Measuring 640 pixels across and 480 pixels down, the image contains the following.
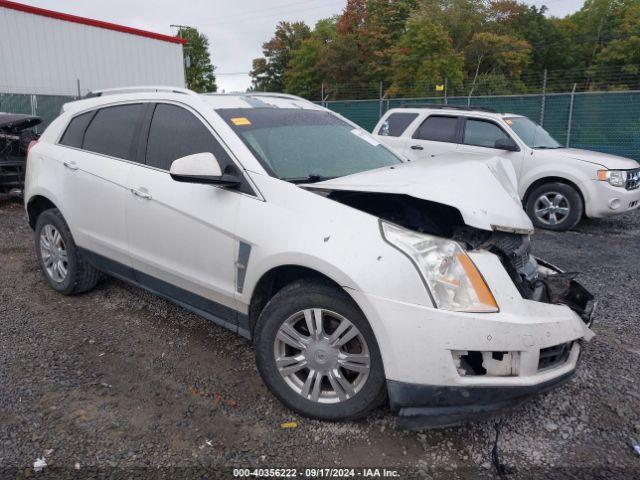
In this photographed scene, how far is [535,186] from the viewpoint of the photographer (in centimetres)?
803

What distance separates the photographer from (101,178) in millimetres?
3854

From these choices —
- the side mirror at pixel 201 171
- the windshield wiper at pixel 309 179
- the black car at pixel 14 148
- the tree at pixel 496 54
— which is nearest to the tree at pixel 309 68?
the tree at pixel 496 54

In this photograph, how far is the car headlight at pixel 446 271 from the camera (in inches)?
93.0

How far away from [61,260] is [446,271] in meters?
3.48

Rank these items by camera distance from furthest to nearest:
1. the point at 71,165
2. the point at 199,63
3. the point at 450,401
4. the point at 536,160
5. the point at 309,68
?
the point at 199,63
the point at 309,68
the point at 536,160
the point at 71,165
the point at 450,401

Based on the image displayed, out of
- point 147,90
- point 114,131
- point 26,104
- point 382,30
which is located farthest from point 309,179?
point 382,30

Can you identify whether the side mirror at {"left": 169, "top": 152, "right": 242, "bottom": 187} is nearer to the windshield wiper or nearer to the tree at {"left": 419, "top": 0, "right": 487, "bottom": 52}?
the windshield wiper

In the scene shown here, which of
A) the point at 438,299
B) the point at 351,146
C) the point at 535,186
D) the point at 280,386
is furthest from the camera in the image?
the point at 535,186

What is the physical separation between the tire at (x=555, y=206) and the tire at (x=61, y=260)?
6.34 m

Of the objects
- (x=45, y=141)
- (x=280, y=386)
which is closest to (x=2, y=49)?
(x=45, y=141)

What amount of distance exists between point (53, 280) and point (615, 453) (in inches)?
172

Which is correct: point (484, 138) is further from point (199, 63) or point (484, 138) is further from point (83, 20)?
point (199, 63)

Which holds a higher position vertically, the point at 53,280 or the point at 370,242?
the point at 370,242

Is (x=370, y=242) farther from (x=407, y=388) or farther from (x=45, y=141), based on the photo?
(x=45, y=141)
